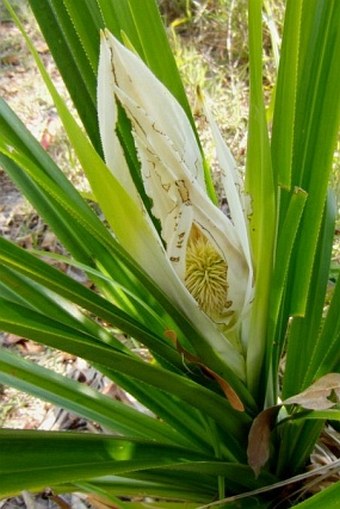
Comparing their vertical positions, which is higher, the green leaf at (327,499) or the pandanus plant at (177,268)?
the pandanus plant at (177,268)

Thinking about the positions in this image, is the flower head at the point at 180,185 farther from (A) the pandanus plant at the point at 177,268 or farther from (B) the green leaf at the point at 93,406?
(B) the green leaf at the point at 93,406

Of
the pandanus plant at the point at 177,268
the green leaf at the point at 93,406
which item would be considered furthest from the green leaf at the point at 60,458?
the green leaf at the point at 93,406

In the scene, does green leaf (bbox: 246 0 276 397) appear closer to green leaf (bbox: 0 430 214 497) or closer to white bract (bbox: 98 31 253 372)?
white bract (bbox: 98 31 253 372)

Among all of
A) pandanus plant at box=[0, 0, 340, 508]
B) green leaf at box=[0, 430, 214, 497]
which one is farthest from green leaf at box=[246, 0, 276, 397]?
green leaf at box=[0, 430, 214, 497]

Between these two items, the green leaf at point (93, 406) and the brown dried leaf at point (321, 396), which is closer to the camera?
the brown dried leaf at point (321, 396)

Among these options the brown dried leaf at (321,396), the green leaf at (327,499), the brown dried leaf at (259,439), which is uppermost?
the brown dried leaf at (321,396)

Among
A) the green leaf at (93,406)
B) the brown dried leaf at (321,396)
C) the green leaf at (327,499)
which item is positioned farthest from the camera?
the green leaf at (93,406)

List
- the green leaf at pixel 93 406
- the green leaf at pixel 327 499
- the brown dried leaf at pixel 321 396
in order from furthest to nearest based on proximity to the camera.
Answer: the green leaf at pixel 93 406, the brown dried leaf at pixel 321 396, the green leaf at pixel 327 499
